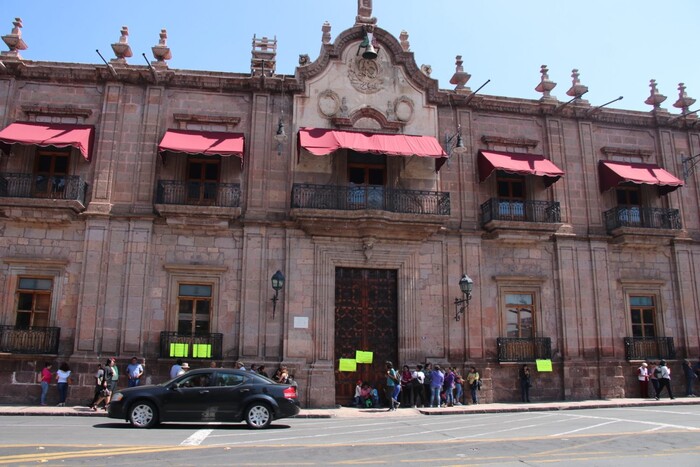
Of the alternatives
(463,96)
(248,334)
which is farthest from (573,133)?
(248,334)

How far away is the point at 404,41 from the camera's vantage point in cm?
2173

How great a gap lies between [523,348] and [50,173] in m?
16.6

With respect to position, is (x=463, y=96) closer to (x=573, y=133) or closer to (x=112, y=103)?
(x=573, y=133)

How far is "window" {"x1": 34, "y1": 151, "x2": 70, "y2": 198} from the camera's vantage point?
60.8ft

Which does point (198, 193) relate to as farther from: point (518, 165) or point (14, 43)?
point (518, 165)

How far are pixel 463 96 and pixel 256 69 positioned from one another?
7467 millimetres

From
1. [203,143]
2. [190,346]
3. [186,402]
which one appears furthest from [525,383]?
[203,143]

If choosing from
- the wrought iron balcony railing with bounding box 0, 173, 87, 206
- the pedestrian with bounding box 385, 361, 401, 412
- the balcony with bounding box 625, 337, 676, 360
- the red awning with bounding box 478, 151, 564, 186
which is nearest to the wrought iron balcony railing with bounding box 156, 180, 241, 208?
the wrought iron balcony railing with bounding box 0, 173, 87, 206

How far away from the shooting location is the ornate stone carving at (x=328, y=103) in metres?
20.5

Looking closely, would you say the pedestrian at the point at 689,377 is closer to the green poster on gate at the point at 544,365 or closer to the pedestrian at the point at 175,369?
the green poster on gate at the point at 544,365

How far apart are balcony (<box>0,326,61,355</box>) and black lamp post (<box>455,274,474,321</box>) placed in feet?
41.1

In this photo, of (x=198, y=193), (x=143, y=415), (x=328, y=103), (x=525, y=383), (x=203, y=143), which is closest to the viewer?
(x=143, y=415)

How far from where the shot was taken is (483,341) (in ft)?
64.2

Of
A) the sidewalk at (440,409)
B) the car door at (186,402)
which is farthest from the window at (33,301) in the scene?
the car door at (186,402)
